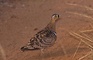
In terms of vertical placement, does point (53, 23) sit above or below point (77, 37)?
above

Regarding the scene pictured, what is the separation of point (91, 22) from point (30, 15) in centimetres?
144

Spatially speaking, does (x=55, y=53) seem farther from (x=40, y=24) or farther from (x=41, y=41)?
(x=40, y=24)

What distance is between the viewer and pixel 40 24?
5.95 meters

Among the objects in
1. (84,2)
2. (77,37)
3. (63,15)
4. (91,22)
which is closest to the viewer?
(77,37)

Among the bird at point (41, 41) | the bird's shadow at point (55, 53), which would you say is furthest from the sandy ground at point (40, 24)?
the bird at point (41, 41)

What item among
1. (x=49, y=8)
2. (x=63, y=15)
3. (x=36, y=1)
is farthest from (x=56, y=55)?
(x=36, y=1)

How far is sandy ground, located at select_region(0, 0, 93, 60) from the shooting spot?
489 centimetres

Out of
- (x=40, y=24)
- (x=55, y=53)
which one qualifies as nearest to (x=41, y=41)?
(x=55, y=53)

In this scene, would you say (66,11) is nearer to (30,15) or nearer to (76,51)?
(30,15)

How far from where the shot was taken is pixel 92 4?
6523 millimetres

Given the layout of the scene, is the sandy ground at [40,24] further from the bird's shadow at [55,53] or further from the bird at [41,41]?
the bird at [41,41]

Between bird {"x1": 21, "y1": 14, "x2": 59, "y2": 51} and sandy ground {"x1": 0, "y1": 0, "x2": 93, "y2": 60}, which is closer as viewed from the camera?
→ bird {"x1": 21, "y1": 14, "x2": 59, "y2": 51}

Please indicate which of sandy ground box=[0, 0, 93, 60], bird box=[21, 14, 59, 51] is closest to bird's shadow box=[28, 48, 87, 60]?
sandy ground box=[0, 0, 93, 60]

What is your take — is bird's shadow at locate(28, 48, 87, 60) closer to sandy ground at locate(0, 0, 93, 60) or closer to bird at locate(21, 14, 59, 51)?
sandy ground at locate(0, 0, 93, 60)
